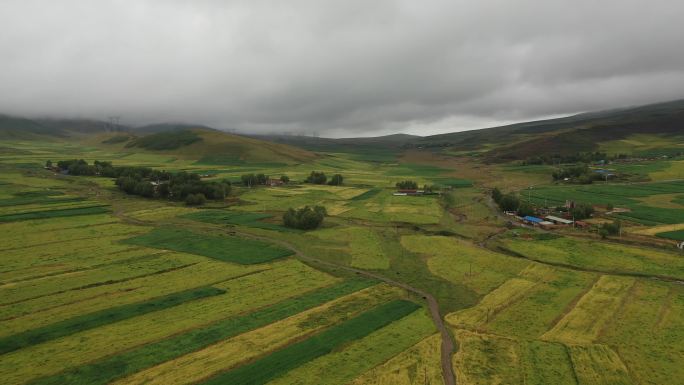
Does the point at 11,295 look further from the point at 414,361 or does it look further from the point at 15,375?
the point at 414,361

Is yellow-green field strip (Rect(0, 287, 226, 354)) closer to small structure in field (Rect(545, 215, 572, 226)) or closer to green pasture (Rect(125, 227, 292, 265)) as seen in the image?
green pasture (Rect(125, 227, 292, 265))

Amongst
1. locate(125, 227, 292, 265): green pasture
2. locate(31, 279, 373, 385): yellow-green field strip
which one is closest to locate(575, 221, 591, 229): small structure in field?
locate(31, 279, 373, 385): yellow-green field strip

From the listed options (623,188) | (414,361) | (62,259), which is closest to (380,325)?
(414,361)

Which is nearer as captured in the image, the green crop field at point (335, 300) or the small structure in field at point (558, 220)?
the green crop field at point (335, 300)

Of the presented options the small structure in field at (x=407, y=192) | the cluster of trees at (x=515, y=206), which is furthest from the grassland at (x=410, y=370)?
the small structure in field at (x=407, y=192)

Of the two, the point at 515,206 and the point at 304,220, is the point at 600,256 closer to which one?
the point at 515,206

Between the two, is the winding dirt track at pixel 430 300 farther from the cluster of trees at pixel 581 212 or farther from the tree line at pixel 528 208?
the cluster of trees at pixel 581 212
